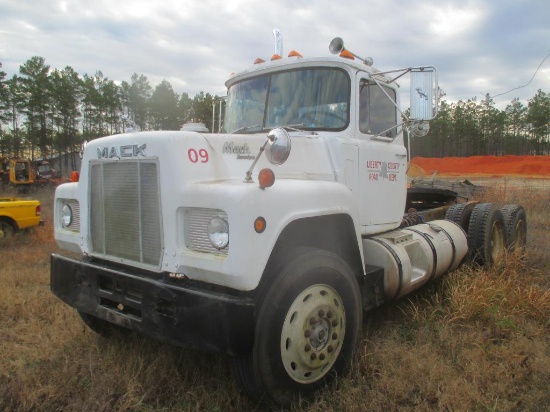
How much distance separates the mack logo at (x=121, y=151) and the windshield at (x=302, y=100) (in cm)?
150

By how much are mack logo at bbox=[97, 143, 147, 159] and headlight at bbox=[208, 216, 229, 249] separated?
2.48ft

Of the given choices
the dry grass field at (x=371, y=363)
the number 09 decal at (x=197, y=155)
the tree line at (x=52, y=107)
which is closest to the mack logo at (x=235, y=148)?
the number 09 decal at (x=197, y=155)

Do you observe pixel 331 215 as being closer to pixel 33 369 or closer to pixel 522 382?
pixel 522 382

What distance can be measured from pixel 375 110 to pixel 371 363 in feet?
7.76

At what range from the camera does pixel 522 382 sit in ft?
11.1

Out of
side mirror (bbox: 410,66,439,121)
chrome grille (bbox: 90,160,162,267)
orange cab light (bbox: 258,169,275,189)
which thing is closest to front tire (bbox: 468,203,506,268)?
side mirror (bbox: 410,66,439,121)

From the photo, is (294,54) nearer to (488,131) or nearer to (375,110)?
(375,110)

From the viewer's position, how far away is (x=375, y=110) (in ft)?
14.6

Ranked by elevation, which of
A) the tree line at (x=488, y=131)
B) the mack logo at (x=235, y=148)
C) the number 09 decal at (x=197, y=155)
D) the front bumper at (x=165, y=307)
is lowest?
the front bumper at (x=165, y=307)

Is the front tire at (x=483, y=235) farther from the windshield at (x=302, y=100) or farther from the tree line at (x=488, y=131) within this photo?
the tree line at (x=488, y=131)

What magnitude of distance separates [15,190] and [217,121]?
27633mm

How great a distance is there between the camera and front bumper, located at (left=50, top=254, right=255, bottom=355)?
2.61 meters

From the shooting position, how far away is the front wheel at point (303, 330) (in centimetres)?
276

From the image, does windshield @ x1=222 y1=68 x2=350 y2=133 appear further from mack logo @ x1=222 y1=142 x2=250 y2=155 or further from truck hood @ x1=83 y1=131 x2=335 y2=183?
mack logo @ x1=222 y1=142 x2=250 y2=155
